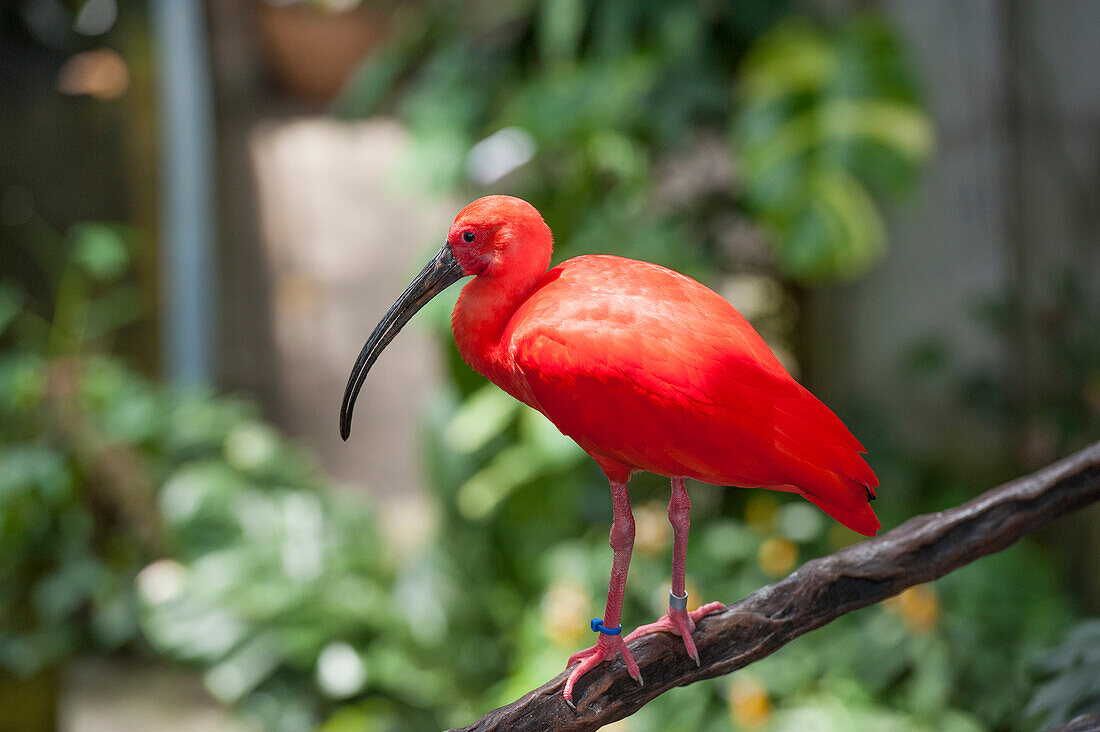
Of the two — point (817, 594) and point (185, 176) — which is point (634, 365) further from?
point (185, 176)

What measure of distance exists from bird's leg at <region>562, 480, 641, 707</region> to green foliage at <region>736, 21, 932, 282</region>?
144cm

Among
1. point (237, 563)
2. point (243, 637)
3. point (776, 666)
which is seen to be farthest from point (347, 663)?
point (776, 666)

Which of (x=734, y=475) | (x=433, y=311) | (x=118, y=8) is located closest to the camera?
(x=734, y=475)

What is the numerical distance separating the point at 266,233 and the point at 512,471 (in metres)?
1.71

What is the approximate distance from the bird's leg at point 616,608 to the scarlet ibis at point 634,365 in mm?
91

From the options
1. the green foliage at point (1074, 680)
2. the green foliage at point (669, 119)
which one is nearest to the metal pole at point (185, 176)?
the green foliage at point (669, 119)

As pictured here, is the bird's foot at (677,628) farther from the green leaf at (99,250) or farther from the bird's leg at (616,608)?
the green leaf at (99,250)

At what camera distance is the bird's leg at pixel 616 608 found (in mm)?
713

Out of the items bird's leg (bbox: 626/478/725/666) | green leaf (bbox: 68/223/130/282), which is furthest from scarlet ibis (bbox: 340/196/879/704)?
green leaf (bbox: 68/223/130/282)

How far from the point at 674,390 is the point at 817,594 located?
0.35 meters

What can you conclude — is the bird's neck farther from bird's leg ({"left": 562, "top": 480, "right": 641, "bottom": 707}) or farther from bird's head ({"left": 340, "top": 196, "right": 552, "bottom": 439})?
bird's leg ({"left": 562, "top": 480, "right": 641, "bottom": 707})

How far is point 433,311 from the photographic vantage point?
2307 mm

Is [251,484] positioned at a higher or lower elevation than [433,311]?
lower

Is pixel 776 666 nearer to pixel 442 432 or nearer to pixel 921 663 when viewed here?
pixel 921 663
